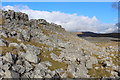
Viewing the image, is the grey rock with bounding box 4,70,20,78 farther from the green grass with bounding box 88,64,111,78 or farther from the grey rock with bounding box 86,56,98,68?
the grey rock with bounding box 86,56,98,68

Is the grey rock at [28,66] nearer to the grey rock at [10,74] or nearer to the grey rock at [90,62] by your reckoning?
the grey rock at [10,74]

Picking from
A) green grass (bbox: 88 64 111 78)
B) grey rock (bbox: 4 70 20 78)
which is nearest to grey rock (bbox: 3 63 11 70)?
grey rock (bbox: 4 70 20 78)

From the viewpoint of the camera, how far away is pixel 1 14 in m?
28.2

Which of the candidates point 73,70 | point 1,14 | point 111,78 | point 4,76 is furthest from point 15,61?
point 1,14

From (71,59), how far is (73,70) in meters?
2.86

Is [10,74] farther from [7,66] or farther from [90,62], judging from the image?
[90,62]

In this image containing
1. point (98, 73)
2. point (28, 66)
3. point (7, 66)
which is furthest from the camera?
point (98, 73)

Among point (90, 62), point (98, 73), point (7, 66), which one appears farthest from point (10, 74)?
point (90, 62)

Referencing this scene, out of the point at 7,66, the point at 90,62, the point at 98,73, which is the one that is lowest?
the point at 98,73

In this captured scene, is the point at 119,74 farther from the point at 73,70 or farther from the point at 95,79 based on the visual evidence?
the point at 73,70

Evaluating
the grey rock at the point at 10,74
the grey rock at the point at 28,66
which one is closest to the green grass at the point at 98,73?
the grey rock at the point at 28,66

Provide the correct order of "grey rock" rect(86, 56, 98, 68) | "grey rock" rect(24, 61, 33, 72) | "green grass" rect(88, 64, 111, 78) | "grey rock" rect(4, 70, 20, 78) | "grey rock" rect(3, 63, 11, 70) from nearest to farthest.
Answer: "grey rock" rect(4, 70, 20, 78) → "grey rock" rect(3, 63, 11, 70) → "grey rock" rect(24, 61, 33, 72) → "green grass" rect(88, 64, 111, 78) → "grey rock" rect(86, 56, 98, 68)

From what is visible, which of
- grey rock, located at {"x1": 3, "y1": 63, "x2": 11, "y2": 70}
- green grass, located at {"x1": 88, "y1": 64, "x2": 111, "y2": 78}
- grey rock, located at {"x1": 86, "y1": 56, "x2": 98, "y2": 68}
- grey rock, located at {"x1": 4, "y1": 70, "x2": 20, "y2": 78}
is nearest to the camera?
grey rock, located at {"x1": 4, "y1": 70, "x2": 20, "y2": 78}

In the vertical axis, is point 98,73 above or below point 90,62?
below
